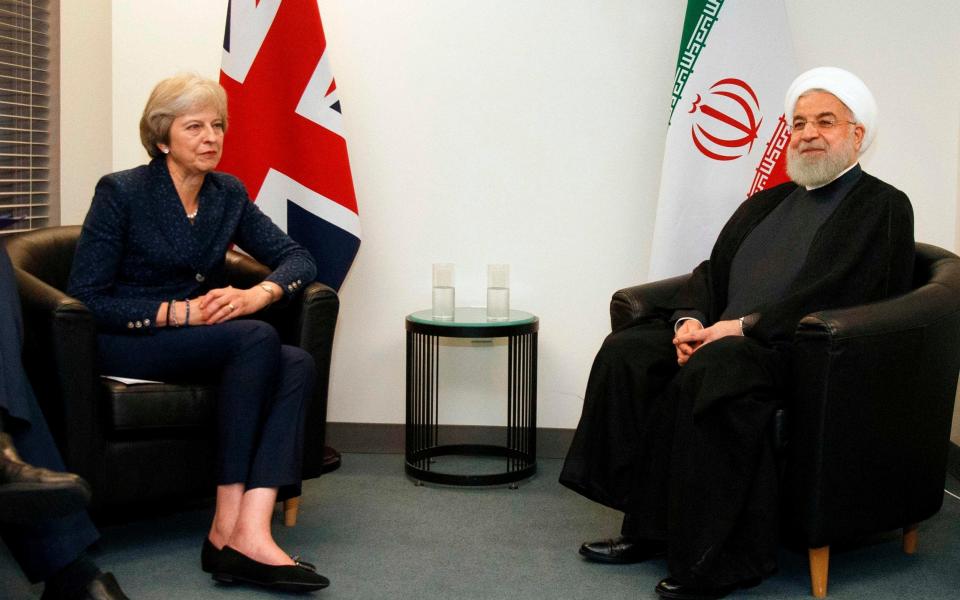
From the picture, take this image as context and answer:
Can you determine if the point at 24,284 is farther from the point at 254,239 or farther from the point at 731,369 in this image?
the point at 731,369

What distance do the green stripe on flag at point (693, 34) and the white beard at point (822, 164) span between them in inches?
27.5

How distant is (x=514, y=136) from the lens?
13.1 feet

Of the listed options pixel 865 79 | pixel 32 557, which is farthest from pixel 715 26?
pixel 32 557

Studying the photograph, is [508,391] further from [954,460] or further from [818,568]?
[954,460]

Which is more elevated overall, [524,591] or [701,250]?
[701,250]

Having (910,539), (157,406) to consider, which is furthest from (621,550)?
(157,406)

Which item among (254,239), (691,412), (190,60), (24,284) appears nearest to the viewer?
(691,412)

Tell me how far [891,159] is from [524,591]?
2268mm

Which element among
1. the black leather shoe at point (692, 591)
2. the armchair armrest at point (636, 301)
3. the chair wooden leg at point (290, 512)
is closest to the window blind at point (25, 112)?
the chair wooden leg at point (290, 512)

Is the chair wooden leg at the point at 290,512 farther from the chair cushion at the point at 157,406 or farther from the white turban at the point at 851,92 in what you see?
the white turban at the point at 851,92

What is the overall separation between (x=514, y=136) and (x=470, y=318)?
77 centimetres

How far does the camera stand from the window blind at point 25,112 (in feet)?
11.3

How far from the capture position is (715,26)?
3.62 m

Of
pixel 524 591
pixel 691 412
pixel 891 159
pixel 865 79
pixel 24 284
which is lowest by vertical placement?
pixel 524 591
